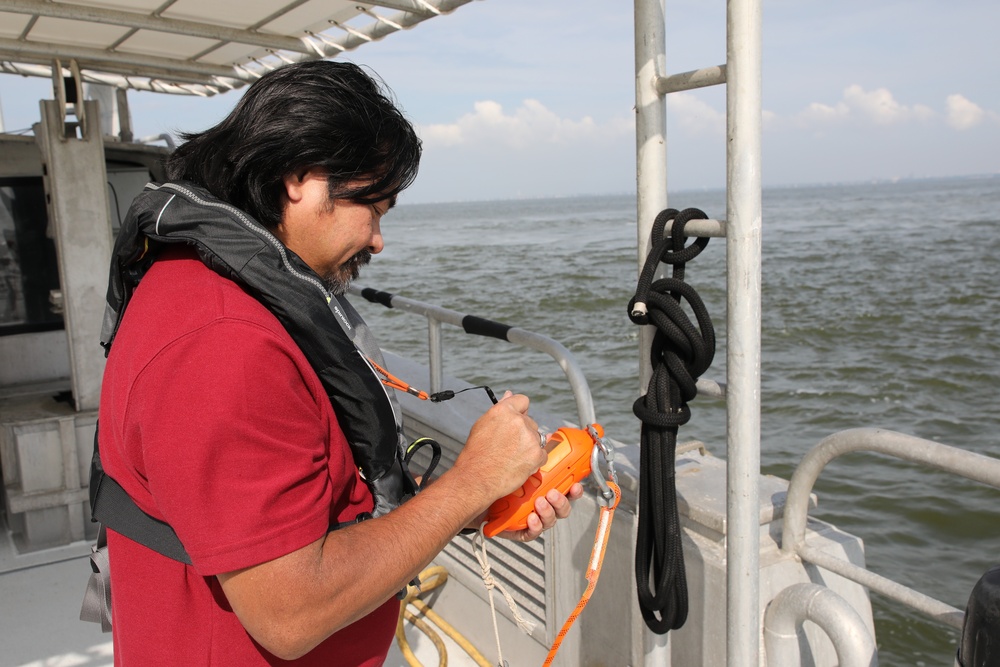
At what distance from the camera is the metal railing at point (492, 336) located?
7.67 feet

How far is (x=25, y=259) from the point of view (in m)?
4.87

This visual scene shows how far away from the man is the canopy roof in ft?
4.66

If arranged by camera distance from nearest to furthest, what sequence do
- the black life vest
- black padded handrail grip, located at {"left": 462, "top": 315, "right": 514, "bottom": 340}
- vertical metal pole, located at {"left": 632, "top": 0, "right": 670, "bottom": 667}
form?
the black life vest, vertical metal pole, located at {"left": 632, "top": 0, "right": 670, "bottom": 667}, black padded handrail grip, located at {"left": 462, "top": 315, "right": 514, "bottom": 340}

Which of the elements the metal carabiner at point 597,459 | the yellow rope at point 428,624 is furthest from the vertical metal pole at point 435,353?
the metal carabiner at point 597,459

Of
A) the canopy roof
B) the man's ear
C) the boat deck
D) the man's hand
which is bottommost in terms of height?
the boat deck

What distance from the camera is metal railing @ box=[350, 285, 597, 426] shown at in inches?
92.0

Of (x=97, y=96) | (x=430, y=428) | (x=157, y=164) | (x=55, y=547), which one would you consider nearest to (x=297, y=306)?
(x=430, y=428)

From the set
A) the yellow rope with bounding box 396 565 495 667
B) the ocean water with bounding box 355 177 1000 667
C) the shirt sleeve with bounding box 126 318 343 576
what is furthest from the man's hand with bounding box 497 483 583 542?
the ocean water with bounding box 355 177 1000 667

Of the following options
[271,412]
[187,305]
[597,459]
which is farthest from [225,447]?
[597,459]

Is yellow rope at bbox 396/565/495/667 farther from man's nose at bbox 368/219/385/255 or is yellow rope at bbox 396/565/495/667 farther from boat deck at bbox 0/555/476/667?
man's nose at bbox 368/219/385/255

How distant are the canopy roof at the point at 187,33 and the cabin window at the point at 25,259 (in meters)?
0.71

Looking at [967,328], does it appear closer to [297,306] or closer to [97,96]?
[97,96]

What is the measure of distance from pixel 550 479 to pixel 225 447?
717mm

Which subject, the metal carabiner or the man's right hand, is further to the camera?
the metal carabiner
